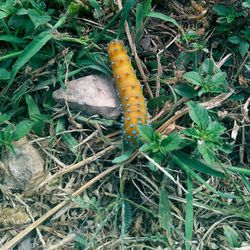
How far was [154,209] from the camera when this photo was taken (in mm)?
3377

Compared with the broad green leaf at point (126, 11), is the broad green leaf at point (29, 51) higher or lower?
lower

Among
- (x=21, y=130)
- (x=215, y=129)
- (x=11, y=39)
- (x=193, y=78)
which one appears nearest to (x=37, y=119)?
(x=21, y=130)

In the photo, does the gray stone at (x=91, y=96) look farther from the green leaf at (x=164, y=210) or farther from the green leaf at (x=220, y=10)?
the green leaf at (x=220, y=10)

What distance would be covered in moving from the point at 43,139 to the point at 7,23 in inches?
38.1

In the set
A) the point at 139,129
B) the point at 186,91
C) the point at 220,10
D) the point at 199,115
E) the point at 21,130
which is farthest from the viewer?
the point at 220,10

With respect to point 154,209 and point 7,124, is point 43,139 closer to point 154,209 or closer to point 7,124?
point 7,124

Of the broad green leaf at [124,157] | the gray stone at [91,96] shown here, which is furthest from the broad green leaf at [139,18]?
the broad green leaf at [124,157]

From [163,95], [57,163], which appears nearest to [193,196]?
[163,95]

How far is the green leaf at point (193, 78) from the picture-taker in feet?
11.2

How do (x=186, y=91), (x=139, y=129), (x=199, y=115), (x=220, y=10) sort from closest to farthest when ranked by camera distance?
1. (x=139, y=129)
2. (x=199, y=115)
3. (x=186, y=91)
4. (x=220, y=10)

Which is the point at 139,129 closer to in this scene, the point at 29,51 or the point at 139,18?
the point at 139,18

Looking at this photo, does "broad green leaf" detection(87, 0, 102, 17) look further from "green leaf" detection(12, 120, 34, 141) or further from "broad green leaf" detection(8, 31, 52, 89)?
"green leaf" detection(12, 120, 34, 141)

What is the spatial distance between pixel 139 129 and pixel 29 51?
3.47 ft

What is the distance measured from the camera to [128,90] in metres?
3.31
